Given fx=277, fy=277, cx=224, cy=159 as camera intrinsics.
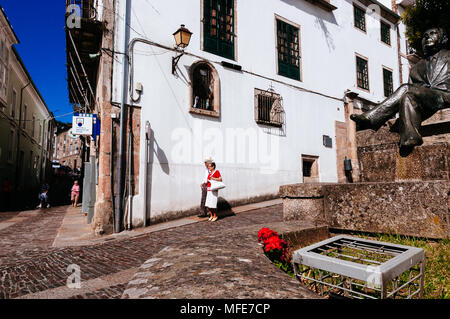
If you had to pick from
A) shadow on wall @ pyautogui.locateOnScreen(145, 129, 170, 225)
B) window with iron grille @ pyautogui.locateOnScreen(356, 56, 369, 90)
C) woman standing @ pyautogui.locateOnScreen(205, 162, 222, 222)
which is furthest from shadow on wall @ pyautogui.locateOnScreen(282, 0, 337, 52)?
shadow on wall @ pyautogui.locateOnScreen(145, 129, 170, 225)

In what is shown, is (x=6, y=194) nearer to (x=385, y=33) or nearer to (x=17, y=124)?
(x=17, y=124)

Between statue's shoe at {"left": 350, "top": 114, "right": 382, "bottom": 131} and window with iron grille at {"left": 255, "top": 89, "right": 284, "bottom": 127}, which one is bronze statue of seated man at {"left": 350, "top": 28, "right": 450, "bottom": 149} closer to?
statue's shoe at {"left": 350, "top": 114, "right": 382, "bottom": 131}

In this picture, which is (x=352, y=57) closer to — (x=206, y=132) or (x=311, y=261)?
(x=206, y=132)

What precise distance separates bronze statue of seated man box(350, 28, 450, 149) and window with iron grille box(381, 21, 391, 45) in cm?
1467

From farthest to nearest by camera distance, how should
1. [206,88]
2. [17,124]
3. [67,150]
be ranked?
[67,150], [17,124], [206,88]

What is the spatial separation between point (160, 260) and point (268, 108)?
908cm

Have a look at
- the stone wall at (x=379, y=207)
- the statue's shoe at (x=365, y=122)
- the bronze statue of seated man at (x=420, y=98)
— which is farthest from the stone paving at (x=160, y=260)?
the bronze statue of seated man at (x=420, y=98)

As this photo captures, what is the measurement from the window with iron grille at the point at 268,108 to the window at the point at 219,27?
1775 millimetres

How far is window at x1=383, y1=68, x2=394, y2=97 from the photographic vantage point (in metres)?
15.7

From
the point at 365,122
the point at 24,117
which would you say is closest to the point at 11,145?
the point at 24,117

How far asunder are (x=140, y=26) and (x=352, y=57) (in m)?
10.6

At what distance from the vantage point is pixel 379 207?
121 inches
